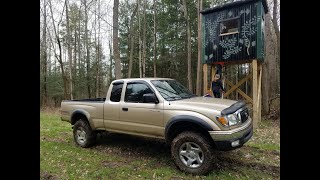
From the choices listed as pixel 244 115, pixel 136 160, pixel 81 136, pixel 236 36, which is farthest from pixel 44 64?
pixel 244 115

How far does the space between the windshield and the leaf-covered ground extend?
155 centimetres

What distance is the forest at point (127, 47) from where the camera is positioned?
896 inches

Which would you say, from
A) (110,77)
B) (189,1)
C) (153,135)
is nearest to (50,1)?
(110,77)

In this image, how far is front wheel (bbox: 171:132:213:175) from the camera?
464cm

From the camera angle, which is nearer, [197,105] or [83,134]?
[197,105]

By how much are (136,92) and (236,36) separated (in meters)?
5.64

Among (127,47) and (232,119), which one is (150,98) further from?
(127,47)

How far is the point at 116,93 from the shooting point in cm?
641

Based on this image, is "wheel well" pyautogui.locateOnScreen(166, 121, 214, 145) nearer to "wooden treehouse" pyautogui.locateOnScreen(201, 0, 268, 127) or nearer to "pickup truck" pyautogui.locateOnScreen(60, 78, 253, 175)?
"pickup truck" pyautogui.locateOnScreen(60, 78, 253, 175)

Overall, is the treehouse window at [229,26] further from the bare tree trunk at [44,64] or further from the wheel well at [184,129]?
the bare tree trunk at [44,64]
